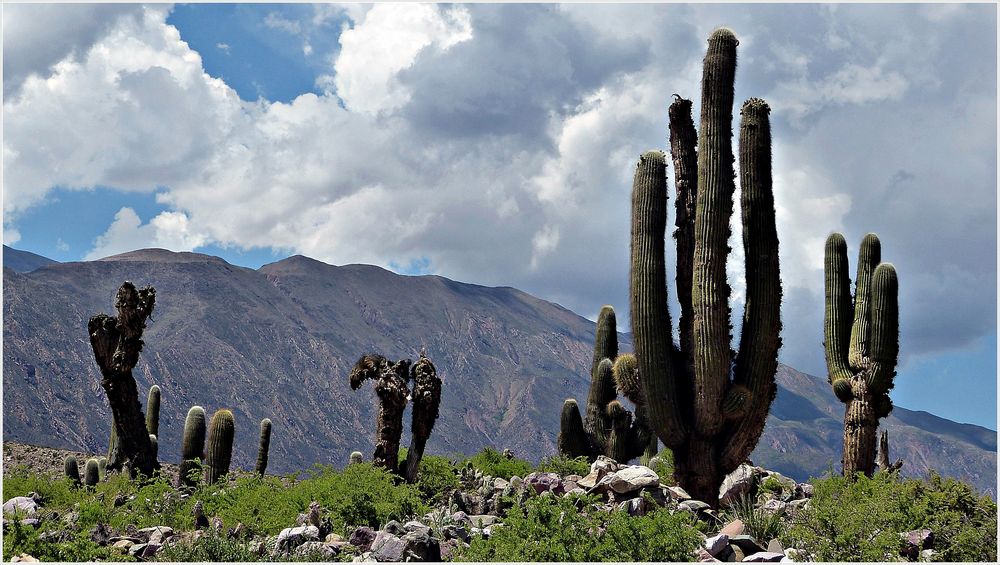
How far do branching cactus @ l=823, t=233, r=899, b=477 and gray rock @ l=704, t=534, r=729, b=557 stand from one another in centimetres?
910

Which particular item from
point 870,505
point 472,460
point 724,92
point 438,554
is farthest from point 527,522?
point 472,460

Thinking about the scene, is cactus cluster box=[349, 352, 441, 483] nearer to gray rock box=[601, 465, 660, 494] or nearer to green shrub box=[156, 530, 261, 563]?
gray rock box=[601, 465, 660, 494]

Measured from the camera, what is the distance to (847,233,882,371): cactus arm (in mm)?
21484

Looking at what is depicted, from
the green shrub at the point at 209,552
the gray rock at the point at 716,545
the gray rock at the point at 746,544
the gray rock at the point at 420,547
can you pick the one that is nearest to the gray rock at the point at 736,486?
the gray rock at the point at 746,544

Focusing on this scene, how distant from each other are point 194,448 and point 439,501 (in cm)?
1026

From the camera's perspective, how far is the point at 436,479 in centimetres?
2070

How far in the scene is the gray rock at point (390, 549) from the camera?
11.8m

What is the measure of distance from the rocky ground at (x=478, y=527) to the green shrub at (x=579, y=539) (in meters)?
0.35

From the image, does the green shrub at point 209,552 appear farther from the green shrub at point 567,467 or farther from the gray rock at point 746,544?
the green shrub at point 567,467

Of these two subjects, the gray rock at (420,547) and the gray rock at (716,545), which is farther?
the gray rock at (716,545)

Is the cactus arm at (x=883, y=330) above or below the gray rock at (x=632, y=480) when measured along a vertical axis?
above

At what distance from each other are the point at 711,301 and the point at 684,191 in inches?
101

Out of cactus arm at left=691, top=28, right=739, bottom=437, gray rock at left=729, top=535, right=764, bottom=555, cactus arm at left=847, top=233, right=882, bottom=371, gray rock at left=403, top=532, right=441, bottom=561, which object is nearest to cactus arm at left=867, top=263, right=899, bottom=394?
cactus arm at left=847, top=233, right=882, bottom=371

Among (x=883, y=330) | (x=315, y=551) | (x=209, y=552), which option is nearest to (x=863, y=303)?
(x=883, y=330)
